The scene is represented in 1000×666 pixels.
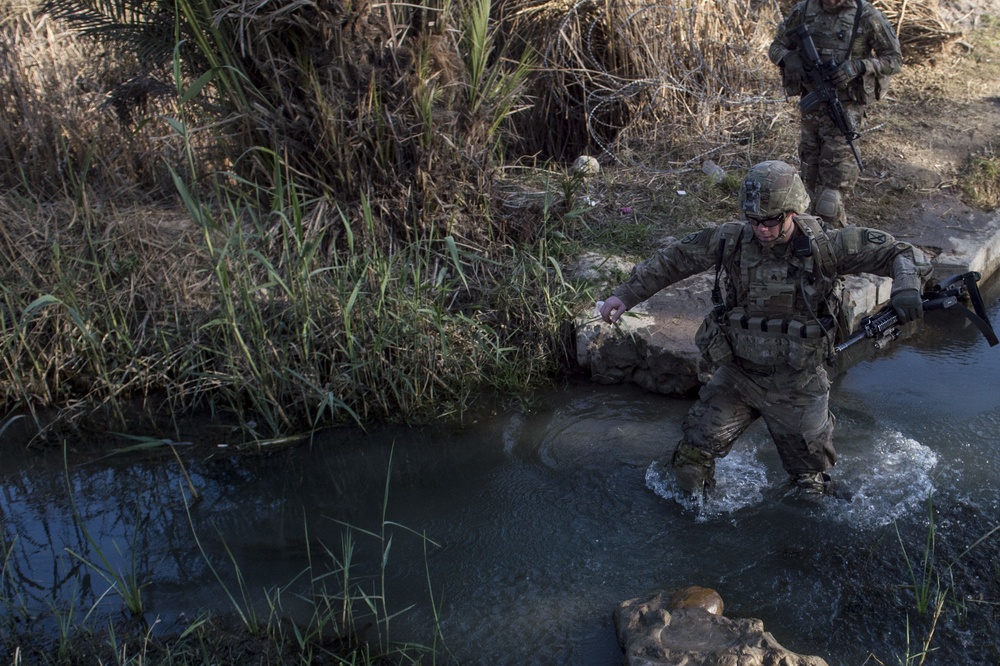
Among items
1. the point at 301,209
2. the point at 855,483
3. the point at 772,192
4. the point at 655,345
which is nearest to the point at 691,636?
the point at 855,483

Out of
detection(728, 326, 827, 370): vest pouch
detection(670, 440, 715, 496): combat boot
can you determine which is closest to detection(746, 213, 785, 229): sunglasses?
detection(728, 326, 827, 370): vest pouch

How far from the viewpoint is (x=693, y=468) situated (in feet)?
12.2

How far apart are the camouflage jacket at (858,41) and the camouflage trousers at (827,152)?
0.15m

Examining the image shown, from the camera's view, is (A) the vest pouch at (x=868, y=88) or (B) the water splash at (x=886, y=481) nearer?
(B) the water splash at (x=886, y=481)

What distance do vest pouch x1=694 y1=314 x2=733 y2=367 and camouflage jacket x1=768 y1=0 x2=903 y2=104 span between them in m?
2.88

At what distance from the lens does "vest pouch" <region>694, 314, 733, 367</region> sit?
3.51 m

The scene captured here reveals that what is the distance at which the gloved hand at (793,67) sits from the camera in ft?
18.8

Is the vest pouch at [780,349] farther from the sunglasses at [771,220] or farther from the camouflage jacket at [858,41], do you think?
the camouflage jacket at [858,41]

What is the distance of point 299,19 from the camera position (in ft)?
15.6

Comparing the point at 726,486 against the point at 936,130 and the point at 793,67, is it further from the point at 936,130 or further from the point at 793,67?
the point at 936,130

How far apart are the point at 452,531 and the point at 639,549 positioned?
78 centimetres

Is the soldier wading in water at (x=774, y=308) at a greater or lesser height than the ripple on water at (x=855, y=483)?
greater

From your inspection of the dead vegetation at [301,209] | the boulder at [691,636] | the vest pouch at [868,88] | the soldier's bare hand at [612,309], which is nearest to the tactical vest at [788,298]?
the soldier's bare hand at [612,309]

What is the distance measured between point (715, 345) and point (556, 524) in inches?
39.4
